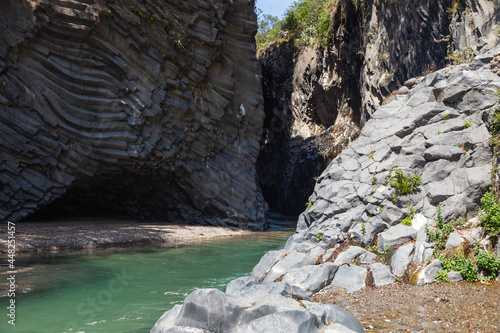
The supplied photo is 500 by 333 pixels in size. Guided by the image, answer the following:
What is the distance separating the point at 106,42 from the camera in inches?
693

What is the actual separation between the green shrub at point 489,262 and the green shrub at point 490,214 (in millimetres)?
535

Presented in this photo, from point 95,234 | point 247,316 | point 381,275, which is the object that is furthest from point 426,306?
point 95,234

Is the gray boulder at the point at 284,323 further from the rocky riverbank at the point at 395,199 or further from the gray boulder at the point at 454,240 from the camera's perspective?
the gray boulder at the point at 454,240

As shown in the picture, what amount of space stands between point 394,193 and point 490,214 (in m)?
2.19

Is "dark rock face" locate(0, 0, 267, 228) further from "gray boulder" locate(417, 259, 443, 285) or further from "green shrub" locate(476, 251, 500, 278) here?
"green shrub" locate(476, 251, 500, 278)

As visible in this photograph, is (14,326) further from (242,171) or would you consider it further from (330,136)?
(330,136)

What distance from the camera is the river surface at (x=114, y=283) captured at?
263 inches

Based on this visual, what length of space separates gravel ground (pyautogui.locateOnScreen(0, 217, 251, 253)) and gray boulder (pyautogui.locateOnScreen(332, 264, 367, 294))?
1065 centimetres

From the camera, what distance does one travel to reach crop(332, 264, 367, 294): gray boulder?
745 cm

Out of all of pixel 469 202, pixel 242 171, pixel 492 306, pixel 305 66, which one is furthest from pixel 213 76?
pixel 492 306

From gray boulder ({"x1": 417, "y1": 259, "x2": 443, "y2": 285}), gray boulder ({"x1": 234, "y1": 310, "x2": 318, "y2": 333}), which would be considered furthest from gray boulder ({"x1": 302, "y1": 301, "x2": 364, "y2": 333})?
gray boulder ({"x1": 417, "y1": 259, "x2": 443, "y2": 285})

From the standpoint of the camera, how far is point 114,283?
9469 mm

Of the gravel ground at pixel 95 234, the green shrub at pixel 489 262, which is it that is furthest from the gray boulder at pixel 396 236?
the gravel ground at pixel 95 234

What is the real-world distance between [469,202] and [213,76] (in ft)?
53.8
